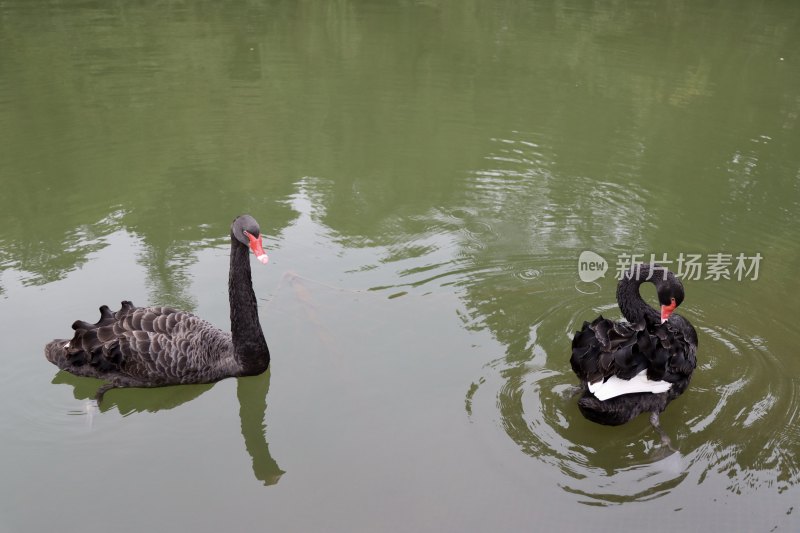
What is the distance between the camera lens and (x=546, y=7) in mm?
12477

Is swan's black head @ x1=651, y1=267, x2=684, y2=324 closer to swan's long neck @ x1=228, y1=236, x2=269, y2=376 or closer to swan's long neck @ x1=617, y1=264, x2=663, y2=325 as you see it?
swan's long neck @ x1=617, y1=264, x2=663, y2=325

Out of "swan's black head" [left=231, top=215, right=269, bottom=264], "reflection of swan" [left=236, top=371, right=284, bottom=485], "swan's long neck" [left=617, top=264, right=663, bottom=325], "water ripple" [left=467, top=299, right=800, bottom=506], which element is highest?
"swan's black head" [left=231, top=215, right=269, bottom=264]

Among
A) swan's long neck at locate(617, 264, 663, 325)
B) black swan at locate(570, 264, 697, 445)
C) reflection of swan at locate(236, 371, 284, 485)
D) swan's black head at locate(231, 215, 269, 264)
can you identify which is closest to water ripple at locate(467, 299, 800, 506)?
black swan at locate(570, 264, 697, 445)

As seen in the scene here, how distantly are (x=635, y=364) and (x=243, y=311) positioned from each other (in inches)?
72.6

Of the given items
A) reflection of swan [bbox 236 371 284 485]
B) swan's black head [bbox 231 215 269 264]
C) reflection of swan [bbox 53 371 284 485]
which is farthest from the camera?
reflection of swan [bbox 53 371 284 485]

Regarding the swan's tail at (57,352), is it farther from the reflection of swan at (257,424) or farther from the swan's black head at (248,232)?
the swan's black head at (248,232)

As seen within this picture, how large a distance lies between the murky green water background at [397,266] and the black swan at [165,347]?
13 cm

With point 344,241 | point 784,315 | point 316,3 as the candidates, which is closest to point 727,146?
point 784,315

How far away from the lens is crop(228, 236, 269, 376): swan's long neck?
3697 mm

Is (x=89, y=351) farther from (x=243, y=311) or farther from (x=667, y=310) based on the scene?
(x=667, y=310)

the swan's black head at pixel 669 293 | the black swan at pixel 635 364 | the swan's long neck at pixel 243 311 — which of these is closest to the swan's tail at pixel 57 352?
the swan's long neck at pixel 243 311

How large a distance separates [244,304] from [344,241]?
1630mm

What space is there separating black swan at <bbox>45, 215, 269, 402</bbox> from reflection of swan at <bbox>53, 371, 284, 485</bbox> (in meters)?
0.06

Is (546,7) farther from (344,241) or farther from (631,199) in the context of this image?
(344,241)
